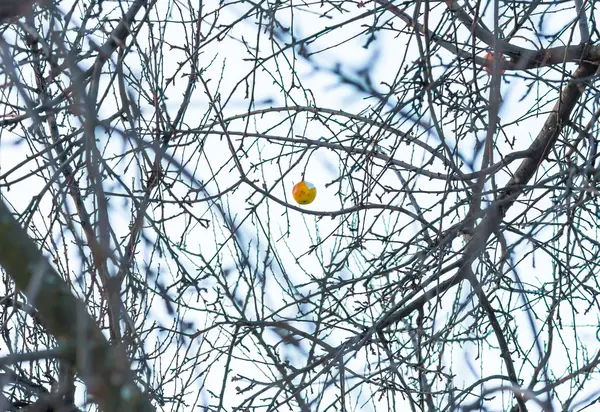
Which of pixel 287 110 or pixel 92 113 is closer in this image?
pixel 92 113

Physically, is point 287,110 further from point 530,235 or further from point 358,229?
point 530,235

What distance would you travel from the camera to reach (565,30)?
285cm

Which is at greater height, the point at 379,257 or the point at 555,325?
the point at 379,257

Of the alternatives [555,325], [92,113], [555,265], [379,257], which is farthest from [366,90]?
[92,113]

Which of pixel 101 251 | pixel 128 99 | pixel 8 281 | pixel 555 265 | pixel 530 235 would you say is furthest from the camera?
pixel 8 281

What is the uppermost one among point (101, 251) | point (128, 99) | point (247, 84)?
point (247, 84)

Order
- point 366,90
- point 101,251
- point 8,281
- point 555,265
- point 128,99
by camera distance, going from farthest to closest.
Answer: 1. point 8,281
2. point 555,265
3. point 366,90
4. point 128,99
5. point 101,251

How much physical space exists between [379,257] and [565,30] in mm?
993

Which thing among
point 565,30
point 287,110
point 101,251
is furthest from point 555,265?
point 101,251

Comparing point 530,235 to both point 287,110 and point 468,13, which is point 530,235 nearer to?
point 468,13

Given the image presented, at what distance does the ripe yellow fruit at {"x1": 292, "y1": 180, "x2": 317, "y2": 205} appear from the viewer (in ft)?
10.4

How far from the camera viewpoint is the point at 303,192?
3180 millimetres

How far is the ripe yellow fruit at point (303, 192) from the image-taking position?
3.17 m

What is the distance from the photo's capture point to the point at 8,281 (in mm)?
2916
